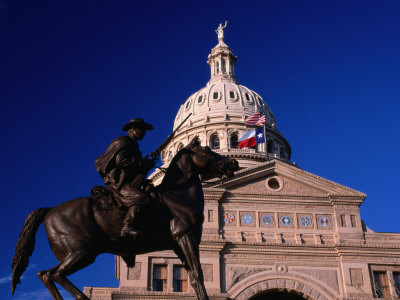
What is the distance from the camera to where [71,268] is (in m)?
7.67

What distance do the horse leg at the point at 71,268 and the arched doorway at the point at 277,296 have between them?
27.9m

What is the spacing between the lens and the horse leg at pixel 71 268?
7.52 m

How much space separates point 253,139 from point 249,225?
16318 mm

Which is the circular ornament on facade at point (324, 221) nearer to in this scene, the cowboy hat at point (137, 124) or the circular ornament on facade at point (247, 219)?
the circular ornament on facade at point (247, 219)

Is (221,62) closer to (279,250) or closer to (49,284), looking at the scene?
(279,250)

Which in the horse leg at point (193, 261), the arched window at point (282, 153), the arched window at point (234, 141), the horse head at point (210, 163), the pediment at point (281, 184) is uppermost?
the arched window at point (282, 153)

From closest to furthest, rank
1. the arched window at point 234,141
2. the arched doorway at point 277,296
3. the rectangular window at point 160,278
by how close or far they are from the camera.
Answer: the rectangular window at point 160,278 → the arched doorway at point 277,296 → the arched window at point 234,141

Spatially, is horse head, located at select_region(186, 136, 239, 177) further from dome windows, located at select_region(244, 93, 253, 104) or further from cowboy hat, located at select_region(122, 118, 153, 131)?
dome windows, located at select_region(244, 93, 253, 104)

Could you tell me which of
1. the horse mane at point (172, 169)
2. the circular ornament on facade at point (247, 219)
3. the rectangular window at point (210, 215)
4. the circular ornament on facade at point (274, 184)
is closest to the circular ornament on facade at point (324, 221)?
the circular ornament on facade at point (274, 184)

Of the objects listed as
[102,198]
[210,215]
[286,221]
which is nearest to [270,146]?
[286,221]

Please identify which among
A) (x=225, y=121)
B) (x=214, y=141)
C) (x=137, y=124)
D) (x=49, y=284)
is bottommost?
(x=49, y=284)

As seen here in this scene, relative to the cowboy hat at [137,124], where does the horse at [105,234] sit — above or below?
below

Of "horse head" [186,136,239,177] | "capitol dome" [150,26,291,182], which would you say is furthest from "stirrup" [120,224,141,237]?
"capitol dome" [150,26,291,182]

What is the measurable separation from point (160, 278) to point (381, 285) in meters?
14.2
